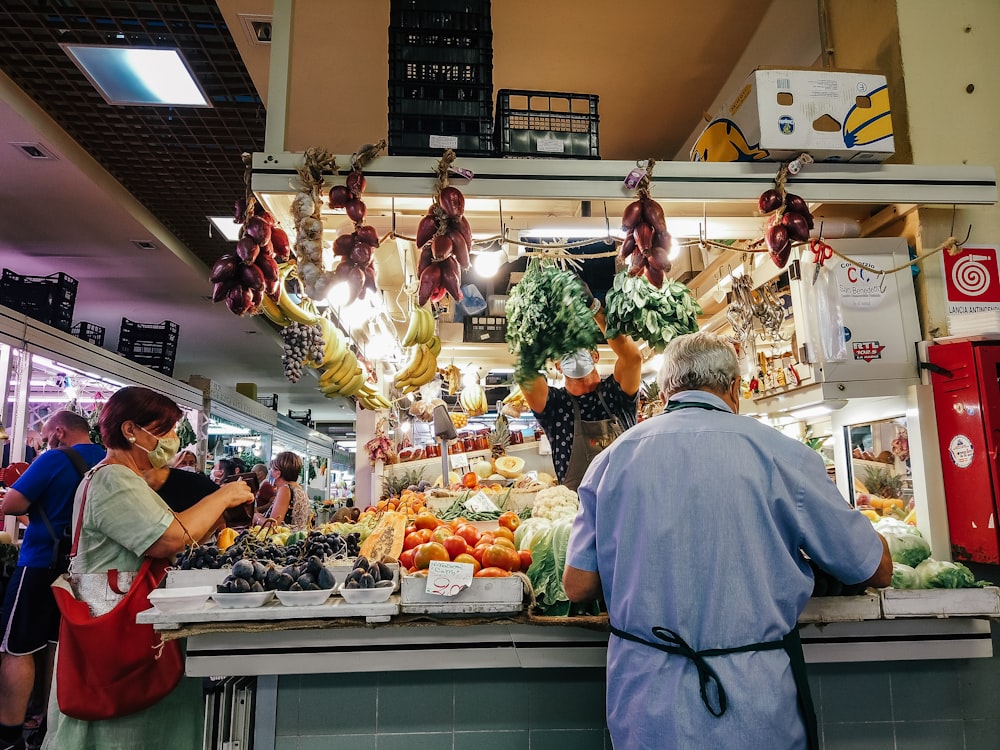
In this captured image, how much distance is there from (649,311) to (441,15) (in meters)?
1.68

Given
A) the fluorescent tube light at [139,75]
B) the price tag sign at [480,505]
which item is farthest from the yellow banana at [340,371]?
the fluorescent tube light at [139,75]

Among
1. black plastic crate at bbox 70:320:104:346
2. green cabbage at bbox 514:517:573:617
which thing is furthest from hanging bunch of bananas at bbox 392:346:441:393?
black plastic crate at bbox 70:320:104:346

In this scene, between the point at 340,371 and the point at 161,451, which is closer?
the point at 161,451

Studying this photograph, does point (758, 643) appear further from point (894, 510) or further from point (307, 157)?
point (307, 157)

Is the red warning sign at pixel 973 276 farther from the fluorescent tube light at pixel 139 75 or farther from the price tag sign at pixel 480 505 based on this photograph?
the fluorescent tube light at pixel 139 75

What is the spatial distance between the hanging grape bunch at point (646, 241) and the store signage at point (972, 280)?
4.79ft

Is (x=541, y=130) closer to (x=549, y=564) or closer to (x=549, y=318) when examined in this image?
(x=549, y=318)

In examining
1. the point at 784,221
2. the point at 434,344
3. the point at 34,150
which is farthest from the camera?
the point at 34,150

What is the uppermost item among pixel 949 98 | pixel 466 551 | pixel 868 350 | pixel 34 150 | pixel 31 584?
pixel 34 150

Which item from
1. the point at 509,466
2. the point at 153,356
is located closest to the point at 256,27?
the point at 509,466

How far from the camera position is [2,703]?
407 centimetres

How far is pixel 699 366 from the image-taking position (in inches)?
82.4

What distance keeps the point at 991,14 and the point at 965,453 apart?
2250mm

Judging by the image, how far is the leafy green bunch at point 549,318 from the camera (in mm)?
3166
